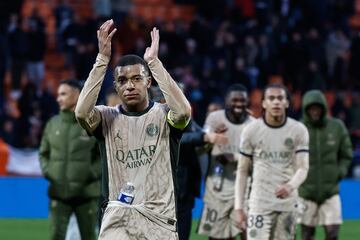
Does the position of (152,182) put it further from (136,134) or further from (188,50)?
(188,50)

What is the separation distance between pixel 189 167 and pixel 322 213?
259 centimetres

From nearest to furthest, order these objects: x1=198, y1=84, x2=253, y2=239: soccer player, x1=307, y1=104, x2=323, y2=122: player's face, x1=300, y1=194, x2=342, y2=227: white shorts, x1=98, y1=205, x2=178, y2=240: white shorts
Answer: x1=98, y1=205, x2=178, y2=240: white shorts, x1=198, y1=84, x2=253, y2=239: soccer player, x1=300, y1=194, x2=342, y2=227: white shorts, x1=307, y1=104, x2=323, y2=122: player's face

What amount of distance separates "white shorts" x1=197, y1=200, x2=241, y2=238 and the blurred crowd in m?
9.72

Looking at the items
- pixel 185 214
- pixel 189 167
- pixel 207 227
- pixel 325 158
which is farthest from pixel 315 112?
pixel 185 214

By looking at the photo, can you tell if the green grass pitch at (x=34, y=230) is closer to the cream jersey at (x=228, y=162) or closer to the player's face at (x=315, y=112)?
the cream jersey at (x=228, y=162)

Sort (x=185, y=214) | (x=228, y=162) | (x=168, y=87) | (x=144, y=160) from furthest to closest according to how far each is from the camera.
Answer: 1. (x=228, y=162)
2. (x=185, y=214)
3. (x=144, y=160)
4. (x=168, y=87)

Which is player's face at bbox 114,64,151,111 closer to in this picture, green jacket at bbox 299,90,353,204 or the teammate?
the teammate

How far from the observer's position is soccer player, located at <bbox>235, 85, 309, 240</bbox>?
11312mm

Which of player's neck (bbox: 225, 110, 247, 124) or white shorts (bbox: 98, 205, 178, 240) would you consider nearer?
white shorts (bbox: 98, 205, 178, 240)

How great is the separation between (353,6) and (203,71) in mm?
5902

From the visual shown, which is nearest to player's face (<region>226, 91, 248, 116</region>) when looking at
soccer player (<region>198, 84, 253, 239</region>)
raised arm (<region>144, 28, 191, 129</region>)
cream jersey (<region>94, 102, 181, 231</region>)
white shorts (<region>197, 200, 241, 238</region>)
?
soccer player (<region>198, 84, 253, 239</region>)

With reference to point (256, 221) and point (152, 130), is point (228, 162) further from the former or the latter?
point (152, 130)

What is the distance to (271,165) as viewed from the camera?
37.6ft

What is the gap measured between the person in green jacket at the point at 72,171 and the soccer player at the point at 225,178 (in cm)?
144
